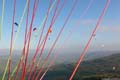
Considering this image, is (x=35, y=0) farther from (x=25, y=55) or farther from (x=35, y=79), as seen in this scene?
(x=35, y=79)

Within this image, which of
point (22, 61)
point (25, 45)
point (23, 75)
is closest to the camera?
point (23, 75)

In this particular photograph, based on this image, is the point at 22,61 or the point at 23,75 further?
the point at 22,61

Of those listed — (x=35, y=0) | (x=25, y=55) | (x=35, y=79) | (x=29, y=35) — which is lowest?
(x=35, y=79)

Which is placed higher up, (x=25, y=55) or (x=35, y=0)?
(x=35, y=0)

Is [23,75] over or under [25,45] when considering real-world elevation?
under

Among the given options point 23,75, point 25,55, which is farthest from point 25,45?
point 23,75

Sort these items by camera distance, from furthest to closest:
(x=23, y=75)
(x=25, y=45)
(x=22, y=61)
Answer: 1. (x=22, y=61)
2. (x=25, y=45)
3. (x=23, y=75)

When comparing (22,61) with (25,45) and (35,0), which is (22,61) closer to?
(25,45)

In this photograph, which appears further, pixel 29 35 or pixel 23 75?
pixel 29 35

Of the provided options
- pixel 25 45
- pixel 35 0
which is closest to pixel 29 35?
pixel 25 45
